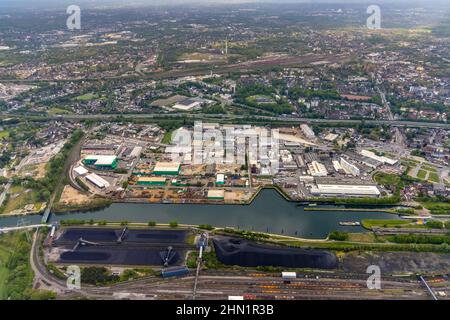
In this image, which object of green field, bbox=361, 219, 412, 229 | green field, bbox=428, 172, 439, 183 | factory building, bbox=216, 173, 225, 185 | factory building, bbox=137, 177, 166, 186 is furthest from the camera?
green field, bbox=428, 172, 439, 183

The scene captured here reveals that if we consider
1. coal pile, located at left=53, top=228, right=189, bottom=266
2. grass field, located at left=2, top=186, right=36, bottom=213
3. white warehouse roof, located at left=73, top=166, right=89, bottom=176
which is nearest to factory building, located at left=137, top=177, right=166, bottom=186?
white warehouse roof, located at left=73, top=166, right=89, bottom=176

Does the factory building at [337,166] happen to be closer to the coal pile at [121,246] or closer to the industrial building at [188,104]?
the coal pile at [121,246]

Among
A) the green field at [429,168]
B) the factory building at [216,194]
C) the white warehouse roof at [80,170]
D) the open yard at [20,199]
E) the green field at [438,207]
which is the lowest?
the green field at [438,207]

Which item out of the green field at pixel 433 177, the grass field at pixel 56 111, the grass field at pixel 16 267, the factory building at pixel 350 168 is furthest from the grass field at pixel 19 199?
the green field at pixel 433 177

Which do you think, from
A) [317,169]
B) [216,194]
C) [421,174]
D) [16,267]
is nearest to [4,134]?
[16,267]

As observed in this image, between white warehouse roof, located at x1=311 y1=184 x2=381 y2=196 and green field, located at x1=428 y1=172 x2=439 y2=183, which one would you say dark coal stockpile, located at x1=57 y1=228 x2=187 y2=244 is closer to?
white warehouse roof, located at x1=311 y1=184 x2=381 y2=196

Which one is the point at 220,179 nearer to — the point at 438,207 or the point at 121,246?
the point at 121,246
